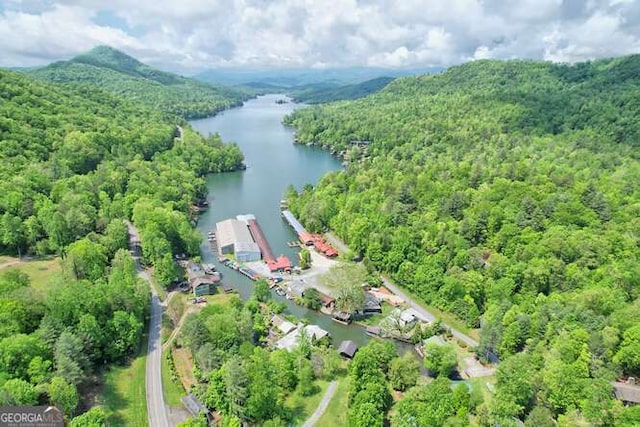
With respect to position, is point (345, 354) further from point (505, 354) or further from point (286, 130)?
point (286, 130)

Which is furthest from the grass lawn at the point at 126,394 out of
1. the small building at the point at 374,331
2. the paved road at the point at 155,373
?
the small building at the point at 374,331

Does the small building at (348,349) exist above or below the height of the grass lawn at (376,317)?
above

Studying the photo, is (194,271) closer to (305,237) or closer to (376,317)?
(305,237)

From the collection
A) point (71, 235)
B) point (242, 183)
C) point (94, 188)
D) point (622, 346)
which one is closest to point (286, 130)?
point (242, 183)

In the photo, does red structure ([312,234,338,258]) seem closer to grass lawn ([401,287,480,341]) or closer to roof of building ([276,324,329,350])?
grass lawn ([401,287,480,341])

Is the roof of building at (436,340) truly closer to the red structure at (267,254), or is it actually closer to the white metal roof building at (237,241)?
the red structure at (267,254)
